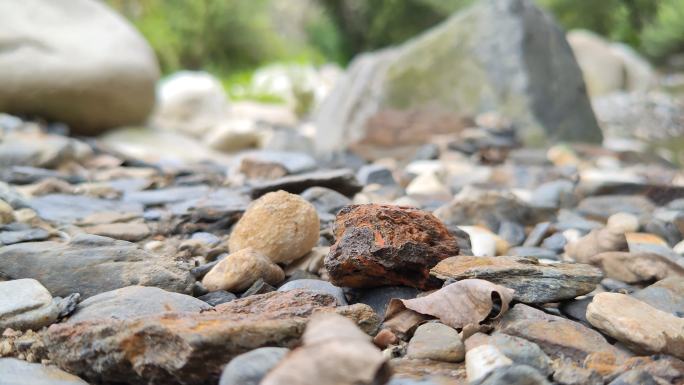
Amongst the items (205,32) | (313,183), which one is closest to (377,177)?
(313,183)

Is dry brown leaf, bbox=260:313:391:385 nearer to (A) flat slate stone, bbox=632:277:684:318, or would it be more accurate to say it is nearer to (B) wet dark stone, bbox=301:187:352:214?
(A) flat slate stone, bbox=632:277:684:318

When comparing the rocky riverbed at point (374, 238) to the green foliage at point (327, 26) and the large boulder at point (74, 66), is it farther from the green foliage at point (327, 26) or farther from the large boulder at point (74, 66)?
the green foliage at point (327, 26)

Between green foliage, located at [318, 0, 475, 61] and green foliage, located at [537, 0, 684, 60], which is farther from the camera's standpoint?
green foliage, located at [318, 0, 475, 61]

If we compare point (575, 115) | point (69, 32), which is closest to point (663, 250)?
point (575, 115)

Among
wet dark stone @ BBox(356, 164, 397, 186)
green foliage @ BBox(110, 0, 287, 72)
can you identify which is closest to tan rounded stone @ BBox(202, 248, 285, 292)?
wet dark stone @ BBox(356, 164, 397, 186)

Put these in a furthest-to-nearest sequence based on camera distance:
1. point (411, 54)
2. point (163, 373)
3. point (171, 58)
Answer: point (171, 58), point (411, 54), point (163, 373)

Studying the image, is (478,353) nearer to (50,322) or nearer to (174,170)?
(50,322)
